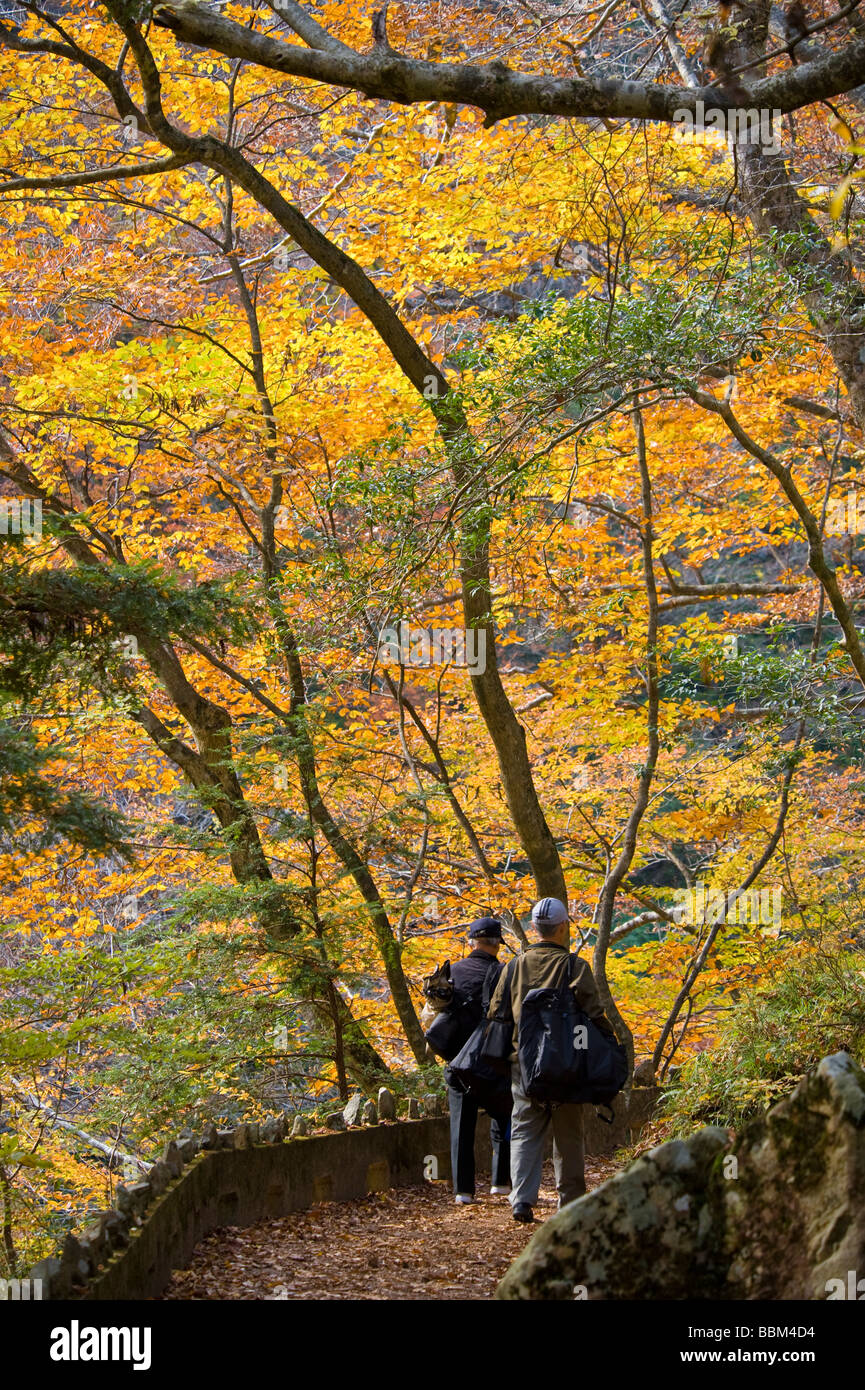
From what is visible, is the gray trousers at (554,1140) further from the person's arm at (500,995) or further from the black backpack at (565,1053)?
the person's arm at (500,995)

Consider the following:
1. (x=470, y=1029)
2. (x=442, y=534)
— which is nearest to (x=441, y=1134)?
(x=470, y=1029)

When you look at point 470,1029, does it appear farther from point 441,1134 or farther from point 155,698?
point 155,698

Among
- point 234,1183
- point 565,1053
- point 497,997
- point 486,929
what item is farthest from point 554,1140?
point 234,1183

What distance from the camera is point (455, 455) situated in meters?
6.57

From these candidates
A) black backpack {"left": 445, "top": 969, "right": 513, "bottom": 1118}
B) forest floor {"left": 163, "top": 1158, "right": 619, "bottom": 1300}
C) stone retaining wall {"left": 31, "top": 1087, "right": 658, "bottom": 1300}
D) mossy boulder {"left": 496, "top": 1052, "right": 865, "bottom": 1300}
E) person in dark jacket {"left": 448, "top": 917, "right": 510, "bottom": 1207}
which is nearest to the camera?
mossy boulder {"left": 496, "top": 1052, "right": 865, "bottom": 1300}

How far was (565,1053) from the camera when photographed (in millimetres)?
4875

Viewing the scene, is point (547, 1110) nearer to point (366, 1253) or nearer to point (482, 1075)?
point (482, 1075)

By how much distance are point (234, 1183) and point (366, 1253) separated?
84 cm

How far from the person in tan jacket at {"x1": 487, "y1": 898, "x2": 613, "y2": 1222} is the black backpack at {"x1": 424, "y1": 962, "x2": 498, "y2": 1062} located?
0.82 metres

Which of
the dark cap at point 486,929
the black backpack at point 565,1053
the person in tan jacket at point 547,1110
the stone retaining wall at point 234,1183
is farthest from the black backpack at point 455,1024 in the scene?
the black backpack at point 565,1053

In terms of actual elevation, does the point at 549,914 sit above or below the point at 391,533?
below

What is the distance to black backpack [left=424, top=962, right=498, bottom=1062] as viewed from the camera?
6148 mm

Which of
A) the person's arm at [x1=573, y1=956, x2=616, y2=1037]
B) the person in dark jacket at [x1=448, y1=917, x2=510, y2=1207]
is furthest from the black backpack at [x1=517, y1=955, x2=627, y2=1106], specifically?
the person in dark jacket at [x1=448, y1=917, x2=510, y2=1207]

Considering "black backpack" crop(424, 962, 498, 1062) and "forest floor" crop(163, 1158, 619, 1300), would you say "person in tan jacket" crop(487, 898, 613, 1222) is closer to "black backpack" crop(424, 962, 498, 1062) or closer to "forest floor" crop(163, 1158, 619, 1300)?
"forest floor" crop(163, 1158, 619, 1300)
